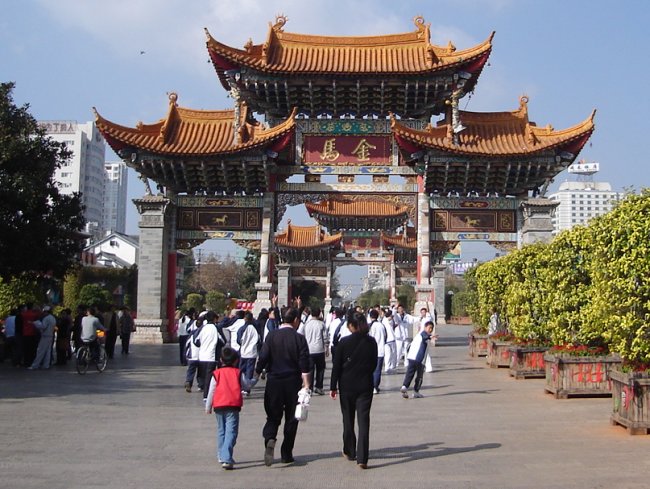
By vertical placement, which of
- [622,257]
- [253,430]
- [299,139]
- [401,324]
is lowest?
[253,430]

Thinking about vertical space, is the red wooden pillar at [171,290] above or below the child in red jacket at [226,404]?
above

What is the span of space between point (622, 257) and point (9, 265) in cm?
1523

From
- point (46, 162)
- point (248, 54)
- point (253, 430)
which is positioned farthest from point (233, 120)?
point (253, 430)

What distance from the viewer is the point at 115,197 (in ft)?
604

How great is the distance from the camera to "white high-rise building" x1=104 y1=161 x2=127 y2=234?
598 feet

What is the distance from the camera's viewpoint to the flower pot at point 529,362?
17344 millimetres

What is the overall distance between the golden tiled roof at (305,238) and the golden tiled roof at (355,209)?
1771 millimetres

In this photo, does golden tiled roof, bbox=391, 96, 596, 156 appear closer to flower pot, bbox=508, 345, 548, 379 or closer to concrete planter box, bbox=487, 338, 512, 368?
concrete planter box, bbox=487, 338, 512, 368

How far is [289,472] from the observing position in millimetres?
7750

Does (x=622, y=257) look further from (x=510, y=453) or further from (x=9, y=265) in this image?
(x=9, y=265)

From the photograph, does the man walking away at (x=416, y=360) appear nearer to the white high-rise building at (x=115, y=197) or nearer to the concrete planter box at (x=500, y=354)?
the concrete planter box at (x=500, y=354)

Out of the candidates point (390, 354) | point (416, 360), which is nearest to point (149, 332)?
point (390, 354)

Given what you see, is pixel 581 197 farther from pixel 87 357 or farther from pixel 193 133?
pixel 87 357

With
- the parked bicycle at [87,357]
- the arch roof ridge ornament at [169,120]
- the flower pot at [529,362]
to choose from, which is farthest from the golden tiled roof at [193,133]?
the flower pot at [529,362]
